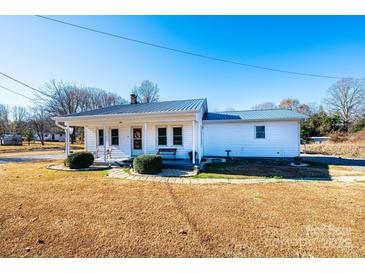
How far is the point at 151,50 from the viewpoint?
10117mm

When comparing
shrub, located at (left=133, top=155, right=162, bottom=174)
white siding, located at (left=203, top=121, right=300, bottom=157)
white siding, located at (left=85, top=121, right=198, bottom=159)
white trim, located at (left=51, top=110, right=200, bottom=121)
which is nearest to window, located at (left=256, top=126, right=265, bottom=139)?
white siding, located at (left=203, top=121, right=300, bottom=157)

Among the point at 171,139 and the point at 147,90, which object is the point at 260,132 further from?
the point at 147,90

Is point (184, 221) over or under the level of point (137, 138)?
under

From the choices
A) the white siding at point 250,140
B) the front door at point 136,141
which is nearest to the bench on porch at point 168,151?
the front door at point 136,141

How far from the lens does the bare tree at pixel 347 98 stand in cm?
2864

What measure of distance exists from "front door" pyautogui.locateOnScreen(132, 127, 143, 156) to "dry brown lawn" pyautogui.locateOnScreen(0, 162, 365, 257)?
590cm

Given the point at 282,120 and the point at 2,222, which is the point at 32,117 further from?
the point at 282,120

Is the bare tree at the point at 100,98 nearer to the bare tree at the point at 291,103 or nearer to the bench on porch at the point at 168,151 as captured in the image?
the bench on porch at the point at 168,151

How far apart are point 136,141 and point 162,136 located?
2000mm

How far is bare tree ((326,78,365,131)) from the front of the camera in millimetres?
28641

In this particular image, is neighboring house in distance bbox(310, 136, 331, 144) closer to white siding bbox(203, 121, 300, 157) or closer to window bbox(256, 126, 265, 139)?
white siding bbox(203, 121, 300, 157)

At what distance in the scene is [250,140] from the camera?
39.9ft

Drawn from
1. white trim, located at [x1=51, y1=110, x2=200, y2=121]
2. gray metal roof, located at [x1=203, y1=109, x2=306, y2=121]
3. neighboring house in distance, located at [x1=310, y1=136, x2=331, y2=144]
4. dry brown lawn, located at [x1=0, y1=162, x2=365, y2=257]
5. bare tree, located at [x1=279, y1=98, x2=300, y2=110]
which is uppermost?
bare tree, located at [x1=279, y1=98, x2=300, y2=110]

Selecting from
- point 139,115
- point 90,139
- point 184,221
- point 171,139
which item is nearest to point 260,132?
point 171,139
